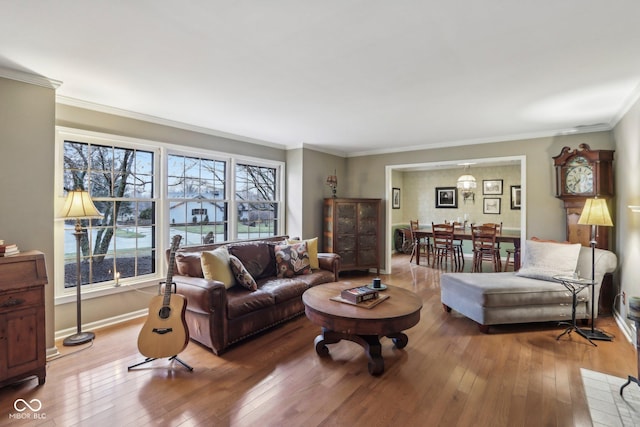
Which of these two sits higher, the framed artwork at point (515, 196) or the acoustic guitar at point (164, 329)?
the framed artwork at point (515, 196)

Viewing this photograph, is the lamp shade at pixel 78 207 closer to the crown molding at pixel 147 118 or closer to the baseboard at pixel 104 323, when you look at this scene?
the crown molding at pixel 147 118

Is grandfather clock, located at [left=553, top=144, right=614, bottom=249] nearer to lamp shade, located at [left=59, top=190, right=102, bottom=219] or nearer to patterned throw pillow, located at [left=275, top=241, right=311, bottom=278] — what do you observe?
patterned throw pillow, located at [left=275, top=241, right=311, bottom=278]

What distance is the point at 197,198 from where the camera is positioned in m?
4.20

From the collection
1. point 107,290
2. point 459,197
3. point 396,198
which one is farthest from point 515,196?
point 107,290

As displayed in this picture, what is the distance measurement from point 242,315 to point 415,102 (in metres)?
2.69

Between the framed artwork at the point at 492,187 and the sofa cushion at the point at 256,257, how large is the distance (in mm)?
6144

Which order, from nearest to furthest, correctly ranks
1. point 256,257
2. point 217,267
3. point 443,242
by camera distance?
point 217,267, point 256,257, point 443,242

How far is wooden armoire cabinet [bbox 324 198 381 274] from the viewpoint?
17.9 ft

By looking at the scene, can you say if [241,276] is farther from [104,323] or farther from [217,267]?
[104,323]

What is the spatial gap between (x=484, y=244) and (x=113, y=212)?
19.5 feet

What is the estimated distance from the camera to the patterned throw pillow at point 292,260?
149 inches

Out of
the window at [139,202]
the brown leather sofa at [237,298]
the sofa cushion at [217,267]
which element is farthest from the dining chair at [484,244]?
the sofa cushion at [217,267]

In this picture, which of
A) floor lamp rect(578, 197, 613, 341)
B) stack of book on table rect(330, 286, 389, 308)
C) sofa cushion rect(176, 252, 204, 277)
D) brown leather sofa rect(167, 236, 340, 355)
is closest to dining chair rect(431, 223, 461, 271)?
floor lamp rect(578, 197, 613, 341)

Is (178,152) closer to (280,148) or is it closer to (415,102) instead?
(280,148)
